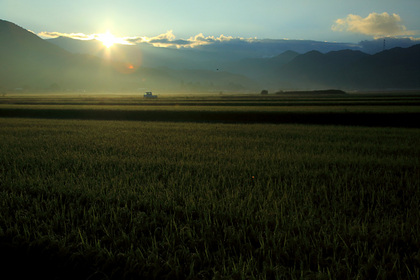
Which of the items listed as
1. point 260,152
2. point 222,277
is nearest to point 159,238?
point 222,277

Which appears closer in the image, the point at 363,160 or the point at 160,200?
the point at 160,200

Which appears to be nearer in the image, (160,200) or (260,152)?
(160,200)

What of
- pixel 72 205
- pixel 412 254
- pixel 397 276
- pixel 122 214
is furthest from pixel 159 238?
pixel 412 254

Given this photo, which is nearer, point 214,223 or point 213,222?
point 214,223

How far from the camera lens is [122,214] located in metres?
3.78

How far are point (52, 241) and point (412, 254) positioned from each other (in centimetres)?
377

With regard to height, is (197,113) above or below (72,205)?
above

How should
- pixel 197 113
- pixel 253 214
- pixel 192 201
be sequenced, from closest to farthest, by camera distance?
pixel 253 214 → pixel 192 201 → pixel 197 113

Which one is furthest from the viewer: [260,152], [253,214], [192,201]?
[260,152]

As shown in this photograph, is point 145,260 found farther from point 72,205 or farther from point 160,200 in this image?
point 72,205

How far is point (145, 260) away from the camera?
106 inches

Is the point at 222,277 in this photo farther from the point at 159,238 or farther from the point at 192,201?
the point at 192,201

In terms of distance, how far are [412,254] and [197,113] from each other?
2336 centimetres

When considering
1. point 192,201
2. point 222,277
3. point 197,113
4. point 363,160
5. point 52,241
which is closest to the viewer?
point 222,277
